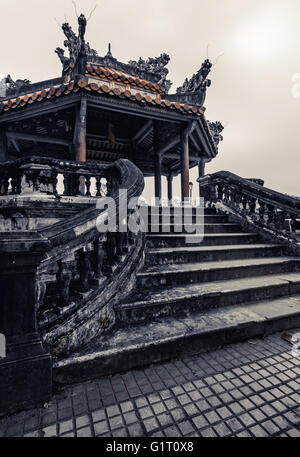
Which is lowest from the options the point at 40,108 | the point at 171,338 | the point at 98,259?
the point at 171,338

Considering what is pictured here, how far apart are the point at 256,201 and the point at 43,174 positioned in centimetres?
509

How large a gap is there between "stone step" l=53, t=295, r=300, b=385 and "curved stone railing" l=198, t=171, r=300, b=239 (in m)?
2.53

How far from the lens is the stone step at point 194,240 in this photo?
13.7ft

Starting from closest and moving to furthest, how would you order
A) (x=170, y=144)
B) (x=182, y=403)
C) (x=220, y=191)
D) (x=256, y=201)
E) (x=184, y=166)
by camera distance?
(x=182, y=403)
(x=256, y=201)
(x=220, y=191)
(x=184, y=166)
(x=170, y=144)

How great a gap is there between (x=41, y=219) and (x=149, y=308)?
2.61m

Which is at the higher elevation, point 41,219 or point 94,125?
point 94,125

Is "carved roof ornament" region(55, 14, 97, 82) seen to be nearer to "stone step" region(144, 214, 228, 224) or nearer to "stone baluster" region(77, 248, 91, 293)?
"stone step" region(144, 214, 228, 224)

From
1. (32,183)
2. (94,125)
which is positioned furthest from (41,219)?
(94,125)

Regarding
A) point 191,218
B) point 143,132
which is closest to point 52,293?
point 191,218

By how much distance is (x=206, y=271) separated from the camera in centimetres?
347

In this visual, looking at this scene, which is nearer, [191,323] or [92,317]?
[92,317]

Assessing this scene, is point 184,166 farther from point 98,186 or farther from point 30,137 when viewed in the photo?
point 30,137
